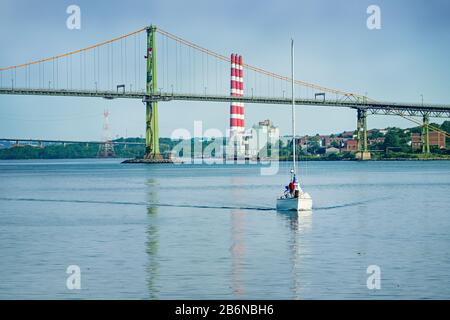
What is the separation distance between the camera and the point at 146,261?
21656 mm

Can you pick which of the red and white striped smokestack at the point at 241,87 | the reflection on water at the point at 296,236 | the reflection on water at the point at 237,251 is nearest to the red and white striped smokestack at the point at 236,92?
A: the red and white striped smokestack at the point at 241,87

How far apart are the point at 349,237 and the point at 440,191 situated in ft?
96.5

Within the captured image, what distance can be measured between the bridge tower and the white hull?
83.4 meters

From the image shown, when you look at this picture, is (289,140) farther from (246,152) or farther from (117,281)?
(117,281)

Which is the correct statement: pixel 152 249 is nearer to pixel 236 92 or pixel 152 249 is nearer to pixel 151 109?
pixel 151 109

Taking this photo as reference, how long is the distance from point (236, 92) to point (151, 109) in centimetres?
2343

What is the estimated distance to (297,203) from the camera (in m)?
35.2

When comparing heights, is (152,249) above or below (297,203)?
below

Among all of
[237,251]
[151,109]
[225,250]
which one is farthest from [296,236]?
[151,109]

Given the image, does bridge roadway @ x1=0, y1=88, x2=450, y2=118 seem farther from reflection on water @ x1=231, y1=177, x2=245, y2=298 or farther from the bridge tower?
reflection on water @ x1=231, y1=177, x2=245, y2=298

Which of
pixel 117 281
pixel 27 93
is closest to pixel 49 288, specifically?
pixel 117 281

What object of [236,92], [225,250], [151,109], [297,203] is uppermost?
[236,92]

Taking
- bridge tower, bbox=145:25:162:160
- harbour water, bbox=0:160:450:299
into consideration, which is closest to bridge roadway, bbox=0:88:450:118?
bridge tower, bbox=145:25:162:160

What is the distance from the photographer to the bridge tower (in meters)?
118
